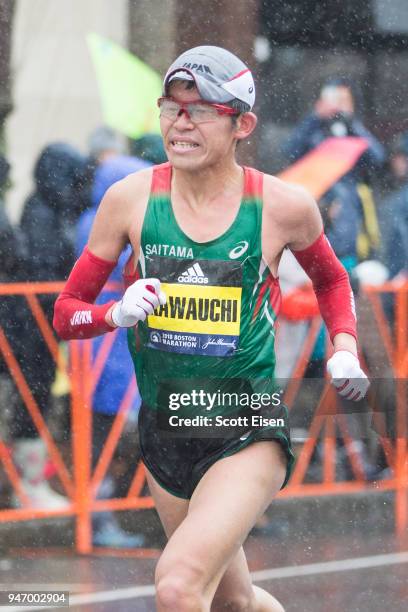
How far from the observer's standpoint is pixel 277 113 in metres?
7.87

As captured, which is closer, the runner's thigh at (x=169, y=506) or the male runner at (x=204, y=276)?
the male runner at (x=204, y=276)

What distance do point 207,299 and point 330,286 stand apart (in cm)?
50

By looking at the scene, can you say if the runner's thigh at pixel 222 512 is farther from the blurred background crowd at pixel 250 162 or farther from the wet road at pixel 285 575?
the blurred background crowd at pixel 250 162

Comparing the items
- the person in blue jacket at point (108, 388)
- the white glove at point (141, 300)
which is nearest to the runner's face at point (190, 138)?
the white glove at point (141, 300)

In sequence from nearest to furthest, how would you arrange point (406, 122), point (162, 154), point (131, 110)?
point (162, 154), point (131, 110), point (406, 122)

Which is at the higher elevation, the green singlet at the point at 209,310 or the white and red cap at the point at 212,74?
the white and red cap at the point at 212,74

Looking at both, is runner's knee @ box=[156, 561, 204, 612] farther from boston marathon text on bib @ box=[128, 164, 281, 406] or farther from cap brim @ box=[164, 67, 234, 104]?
cap brim @ box=[164, 67, 234, 104]

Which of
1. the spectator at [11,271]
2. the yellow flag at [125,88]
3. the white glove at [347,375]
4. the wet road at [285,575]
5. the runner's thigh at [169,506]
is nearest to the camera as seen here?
the white glove at [347,375]

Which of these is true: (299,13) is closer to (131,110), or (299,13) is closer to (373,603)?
(131,110)

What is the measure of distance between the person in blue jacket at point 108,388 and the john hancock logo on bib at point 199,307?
7.88ft

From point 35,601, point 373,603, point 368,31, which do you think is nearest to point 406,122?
point 368,31

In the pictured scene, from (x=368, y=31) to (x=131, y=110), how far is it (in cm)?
191

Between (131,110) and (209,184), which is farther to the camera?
(131,110)

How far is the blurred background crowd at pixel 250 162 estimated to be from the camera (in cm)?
657
